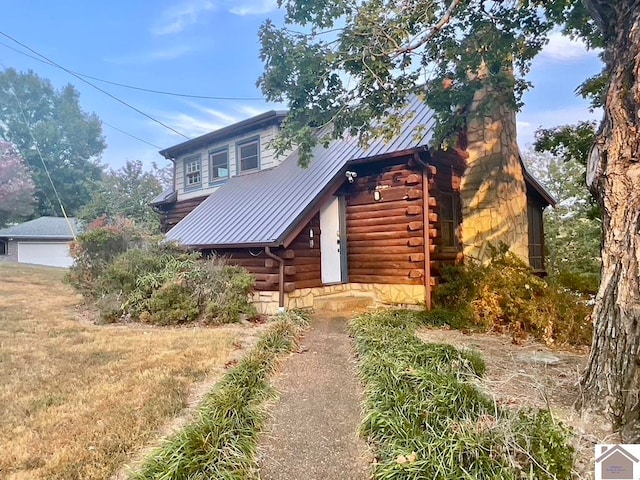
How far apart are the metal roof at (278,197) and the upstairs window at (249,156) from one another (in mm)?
593

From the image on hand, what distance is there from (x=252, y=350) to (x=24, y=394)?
2.39m

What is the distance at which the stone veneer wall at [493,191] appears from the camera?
8422mm

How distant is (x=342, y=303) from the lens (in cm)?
833

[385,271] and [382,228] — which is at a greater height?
[382,228]

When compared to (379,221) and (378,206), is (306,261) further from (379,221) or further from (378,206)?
(378,206)

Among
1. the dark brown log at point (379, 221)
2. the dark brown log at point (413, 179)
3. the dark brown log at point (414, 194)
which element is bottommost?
the dark brown log at point (379, 221)

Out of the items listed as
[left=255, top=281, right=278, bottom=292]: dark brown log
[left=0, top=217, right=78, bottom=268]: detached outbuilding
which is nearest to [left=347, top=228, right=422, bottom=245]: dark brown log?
[left=255, top=281, right=278, bottom=292]: dark brown log

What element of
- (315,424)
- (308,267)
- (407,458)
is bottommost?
(315,424)

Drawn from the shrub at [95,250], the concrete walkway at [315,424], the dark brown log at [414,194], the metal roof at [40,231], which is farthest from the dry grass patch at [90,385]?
the metal roof at [40,231]

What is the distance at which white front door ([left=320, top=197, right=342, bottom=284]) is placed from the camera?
8812 mm

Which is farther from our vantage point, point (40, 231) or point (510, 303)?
point (40, 231)

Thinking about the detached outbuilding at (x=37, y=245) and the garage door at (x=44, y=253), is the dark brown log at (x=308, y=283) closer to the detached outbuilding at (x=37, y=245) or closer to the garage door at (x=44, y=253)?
the detached outbuilding at (x=37, y=245)

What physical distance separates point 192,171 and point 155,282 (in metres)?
6.99

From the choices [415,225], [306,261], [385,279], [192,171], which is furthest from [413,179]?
[192,171]
